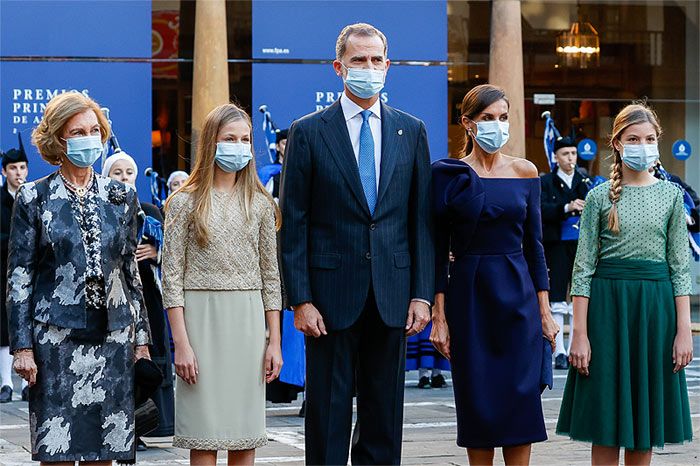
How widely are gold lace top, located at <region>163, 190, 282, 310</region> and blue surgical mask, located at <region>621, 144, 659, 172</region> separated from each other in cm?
189

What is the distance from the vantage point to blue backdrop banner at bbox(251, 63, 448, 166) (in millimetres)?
16953

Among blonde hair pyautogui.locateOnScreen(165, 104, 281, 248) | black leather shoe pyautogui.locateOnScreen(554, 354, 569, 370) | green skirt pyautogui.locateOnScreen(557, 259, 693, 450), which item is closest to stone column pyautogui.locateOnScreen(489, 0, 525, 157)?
black leather shoe pyautogui.locateOnScreen(554, 354, 569, 370)

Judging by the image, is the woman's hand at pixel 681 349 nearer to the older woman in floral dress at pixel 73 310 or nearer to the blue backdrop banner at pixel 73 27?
the older woman in floral dress at pixel 73 310

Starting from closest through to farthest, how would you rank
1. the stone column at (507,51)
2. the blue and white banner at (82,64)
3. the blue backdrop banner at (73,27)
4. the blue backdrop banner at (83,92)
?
the blue backdrop banner at (83,92)
the blue and white banner at (82,64)
the blue backdrop banner at (73,27)
the stone column at (507,51)

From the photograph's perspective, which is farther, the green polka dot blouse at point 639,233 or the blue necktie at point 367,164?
the green polka dot blouse at point 639,233

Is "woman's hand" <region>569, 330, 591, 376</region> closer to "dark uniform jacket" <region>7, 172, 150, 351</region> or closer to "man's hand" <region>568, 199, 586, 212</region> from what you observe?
"dark uniform jacket" <region>7, 172, 150, 351</region>

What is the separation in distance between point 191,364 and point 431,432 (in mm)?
3936

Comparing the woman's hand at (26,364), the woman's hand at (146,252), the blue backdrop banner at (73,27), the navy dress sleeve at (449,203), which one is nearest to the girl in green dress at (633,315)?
the navy dress sleeve at (449,203)

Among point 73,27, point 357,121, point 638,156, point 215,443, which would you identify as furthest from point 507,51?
point 215,443

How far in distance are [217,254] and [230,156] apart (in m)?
0.46

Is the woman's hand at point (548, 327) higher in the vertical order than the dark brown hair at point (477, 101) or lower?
lower

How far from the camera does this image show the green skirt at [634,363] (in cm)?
708

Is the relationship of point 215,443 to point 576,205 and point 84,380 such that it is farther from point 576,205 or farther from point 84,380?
point 576,205

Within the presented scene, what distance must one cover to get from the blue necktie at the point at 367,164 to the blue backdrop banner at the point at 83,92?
9326 millimetres
